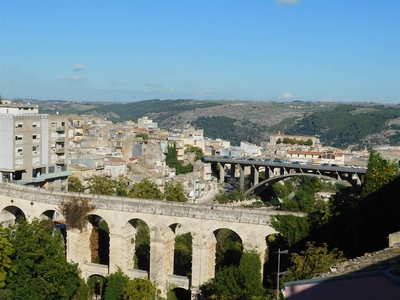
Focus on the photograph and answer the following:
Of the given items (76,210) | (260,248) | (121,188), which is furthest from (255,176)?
(260,248)

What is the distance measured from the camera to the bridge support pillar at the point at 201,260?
34.3 meters

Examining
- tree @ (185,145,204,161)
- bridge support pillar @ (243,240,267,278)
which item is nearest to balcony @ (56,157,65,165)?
bridge support pillar @ (243,240,267,278)

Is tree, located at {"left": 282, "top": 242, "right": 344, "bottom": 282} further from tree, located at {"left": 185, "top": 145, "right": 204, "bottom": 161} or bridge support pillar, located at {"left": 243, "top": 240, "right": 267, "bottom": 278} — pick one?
tree, located at {"left": 185, "top": 145, "right": 204, "bottom": 161}

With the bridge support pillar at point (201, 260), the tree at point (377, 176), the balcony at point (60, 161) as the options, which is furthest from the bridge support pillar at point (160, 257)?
the balcony at point (60, 161)

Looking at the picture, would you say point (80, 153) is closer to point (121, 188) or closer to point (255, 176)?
point (121, 188)

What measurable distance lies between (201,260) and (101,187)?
21179mm

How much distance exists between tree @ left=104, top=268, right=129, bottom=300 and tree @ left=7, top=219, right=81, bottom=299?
81.8 inches

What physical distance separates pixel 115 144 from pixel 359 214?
179ft

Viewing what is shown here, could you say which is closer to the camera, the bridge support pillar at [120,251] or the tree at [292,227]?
the tree at [292,227]

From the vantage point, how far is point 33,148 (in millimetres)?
47500

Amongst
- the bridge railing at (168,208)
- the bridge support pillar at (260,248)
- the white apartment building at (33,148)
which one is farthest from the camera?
the white apartment building at (33,148)

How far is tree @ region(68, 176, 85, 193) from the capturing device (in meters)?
54.6

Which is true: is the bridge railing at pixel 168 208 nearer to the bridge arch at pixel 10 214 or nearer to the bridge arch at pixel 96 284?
the bridge arch at pixel 10 214

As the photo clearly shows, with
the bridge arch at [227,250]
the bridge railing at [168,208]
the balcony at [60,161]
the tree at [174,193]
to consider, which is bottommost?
the bridge arch at [227,250]
